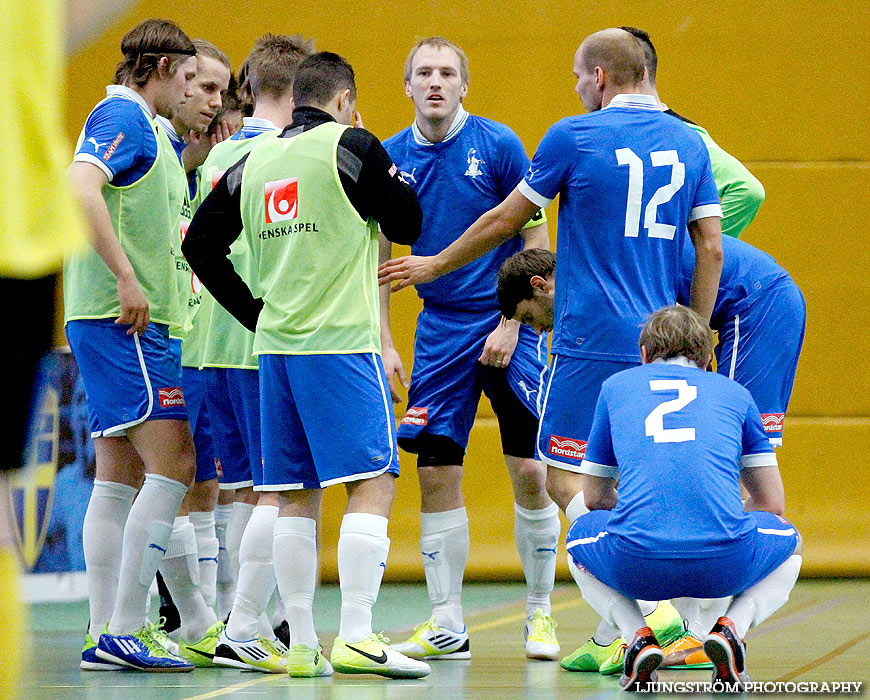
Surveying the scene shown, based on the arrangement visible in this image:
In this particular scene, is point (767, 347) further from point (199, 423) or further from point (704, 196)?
point (199, 423)

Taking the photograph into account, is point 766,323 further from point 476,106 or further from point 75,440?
point 75,440

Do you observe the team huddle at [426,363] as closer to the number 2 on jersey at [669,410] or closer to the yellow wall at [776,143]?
the number 2 on jersey at [669,410]

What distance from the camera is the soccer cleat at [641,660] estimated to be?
3.20 metres

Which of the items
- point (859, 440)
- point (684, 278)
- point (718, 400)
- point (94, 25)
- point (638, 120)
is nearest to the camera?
point (94, 25)

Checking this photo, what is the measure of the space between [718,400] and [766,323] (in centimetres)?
106

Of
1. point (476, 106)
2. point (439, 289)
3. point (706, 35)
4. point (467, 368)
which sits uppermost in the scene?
point (706, 35)

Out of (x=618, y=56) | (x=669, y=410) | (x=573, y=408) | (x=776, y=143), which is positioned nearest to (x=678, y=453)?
(x=669, y=410)

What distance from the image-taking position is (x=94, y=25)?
1.27m

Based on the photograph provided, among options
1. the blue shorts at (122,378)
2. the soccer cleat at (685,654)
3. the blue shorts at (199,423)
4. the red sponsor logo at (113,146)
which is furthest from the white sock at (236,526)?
the soccer cleat at (685,654)

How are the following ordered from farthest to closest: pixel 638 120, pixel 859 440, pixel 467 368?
1. pixel 859 440
2. pixel 467 368
3. pixel 638 120

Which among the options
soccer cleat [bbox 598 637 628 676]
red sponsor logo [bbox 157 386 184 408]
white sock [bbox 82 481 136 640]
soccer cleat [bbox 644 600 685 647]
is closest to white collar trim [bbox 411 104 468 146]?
red sponsor logo [bbox 157 386 184 408]

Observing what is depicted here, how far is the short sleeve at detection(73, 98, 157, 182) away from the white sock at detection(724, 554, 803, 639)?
2.48 meters

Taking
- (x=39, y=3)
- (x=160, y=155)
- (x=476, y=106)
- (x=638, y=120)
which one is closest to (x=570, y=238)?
(x=638, y=120)

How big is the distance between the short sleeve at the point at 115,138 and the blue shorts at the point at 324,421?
89 centimetres
